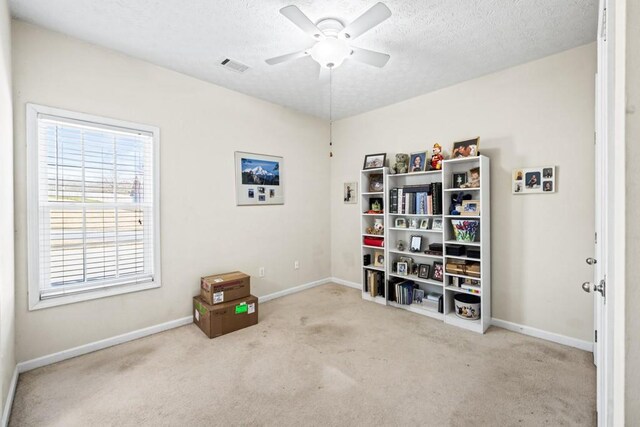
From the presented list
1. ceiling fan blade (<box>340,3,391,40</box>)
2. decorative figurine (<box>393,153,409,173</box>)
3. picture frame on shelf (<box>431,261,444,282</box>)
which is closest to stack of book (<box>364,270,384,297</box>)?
picture frame on shelf (<box>431,261,444,282</box>)

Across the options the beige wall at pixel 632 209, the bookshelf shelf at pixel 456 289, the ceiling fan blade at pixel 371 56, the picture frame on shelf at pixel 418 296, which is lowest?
the picture frame on shelf at pixel 418 296

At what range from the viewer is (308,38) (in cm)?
246

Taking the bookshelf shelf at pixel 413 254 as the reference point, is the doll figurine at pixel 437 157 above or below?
above

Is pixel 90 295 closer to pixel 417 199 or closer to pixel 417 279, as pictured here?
pixel 417 279

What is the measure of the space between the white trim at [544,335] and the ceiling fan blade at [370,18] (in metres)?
3.06

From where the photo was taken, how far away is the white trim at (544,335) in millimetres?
2566

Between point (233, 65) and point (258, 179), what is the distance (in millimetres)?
1387

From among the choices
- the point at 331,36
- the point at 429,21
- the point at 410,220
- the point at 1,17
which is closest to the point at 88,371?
the point at 1,17

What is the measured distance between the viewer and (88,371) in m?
2.29

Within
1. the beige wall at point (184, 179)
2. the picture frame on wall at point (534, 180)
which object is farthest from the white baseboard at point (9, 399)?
the picture frame on wall at point (534, 180)

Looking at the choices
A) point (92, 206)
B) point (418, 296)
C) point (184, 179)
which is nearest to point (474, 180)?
point (418, 296)

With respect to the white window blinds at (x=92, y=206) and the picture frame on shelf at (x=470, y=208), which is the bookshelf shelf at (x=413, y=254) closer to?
the picture frame on shelf at (x=470, y=208)

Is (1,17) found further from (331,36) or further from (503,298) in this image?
(503,298)

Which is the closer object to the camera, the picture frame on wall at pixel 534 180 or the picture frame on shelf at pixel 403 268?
the picture frame on wall at pixel 534 180
